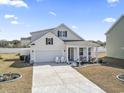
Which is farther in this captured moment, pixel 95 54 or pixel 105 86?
pixel 95 54

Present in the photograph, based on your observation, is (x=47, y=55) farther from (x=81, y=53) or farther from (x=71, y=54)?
(x=81, y=53)

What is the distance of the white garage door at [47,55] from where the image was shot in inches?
1140

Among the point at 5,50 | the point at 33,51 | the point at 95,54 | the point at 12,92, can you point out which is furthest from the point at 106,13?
the point at 5,50

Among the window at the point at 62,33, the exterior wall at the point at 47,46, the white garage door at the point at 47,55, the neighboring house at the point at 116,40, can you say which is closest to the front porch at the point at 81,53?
the exterior wall at the point at 47,46

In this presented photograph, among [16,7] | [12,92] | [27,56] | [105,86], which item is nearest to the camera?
[12,92]

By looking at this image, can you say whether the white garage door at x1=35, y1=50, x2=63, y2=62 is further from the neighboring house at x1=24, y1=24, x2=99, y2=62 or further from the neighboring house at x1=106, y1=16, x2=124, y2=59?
the neighboring house at x1=106, y1=16, x2=124, y2=59

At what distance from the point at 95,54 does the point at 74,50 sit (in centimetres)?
A: 329

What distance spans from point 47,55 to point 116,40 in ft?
46.6

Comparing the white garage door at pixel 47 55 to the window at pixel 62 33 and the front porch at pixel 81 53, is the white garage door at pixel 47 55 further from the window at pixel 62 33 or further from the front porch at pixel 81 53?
the window at pixel 62 33

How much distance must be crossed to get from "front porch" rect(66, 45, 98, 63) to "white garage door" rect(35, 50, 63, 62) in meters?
1.63

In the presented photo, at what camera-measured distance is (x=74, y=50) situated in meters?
29.7

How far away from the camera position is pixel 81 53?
30.0m

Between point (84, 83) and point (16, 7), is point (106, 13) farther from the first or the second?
point (84, 83)

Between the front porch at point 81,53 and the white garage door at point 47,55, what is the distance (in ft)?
5.34
